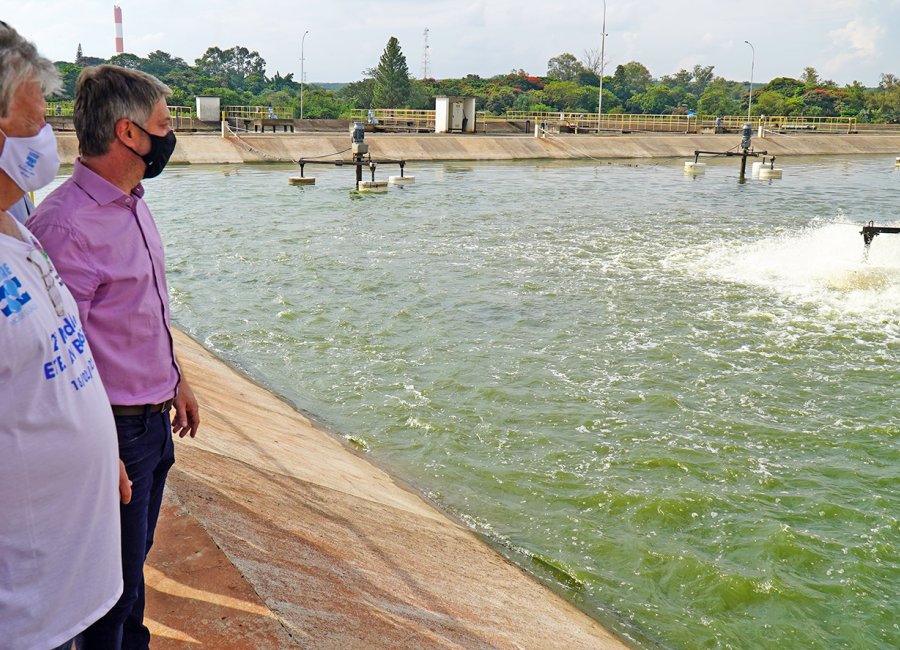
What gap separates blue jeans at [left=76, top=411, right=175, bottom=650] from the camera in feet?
8.38

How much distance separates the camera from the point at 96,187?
2666mm

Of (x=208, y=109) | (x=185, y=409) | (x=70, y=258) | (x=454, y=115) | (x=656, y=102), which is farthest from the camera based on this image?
(x=656, y=102)

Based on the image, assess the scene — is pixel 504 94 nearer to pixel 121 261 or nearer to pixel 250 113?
pixel 250 113

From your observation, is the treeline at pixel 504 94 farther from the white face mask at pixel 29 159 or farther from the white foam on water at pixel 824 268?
the white face mask at pixel 29 159

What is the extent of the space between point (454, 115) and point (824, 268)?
3304 centimetres

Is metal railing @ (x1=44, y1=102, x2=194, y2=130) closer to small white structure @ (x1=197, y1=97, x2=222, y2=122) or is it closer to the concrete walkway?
small white structure @ (x1=197, y1=97, x2=222, y2=122)

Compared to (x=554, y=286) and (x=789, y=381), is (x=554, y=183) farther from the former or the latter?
(x=789, y=381)

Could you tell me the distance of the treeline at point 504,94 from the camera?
261 feet

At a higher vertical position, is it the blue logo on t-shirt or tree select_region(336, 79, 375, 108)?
tree select_region(336, 79, 375, 108)

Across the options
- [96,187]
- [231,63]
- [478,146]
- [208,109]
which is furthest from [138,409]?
[231,63]

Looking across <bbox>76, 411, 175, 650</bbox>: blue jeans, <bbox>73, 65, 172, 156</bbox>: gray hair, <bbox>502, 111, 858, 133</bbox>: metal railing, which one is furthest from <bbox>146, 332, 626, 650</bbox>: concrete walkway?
<bbox>502, 111, 858, 133</bbox>: metal railing

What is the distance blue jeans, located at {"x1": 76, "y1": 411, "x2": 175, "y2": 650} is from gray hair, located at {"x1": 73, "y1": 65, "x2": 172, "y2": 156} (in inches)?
35.6

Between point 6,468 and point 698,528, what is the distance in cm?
568

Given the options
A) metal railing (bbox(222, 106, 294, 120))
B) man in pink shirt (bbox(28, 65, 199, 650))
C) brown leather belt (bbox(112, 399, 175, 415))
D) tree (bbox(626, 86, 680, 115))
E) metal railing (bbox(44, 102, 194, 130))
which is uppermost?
tree (bbox(626, 86, 680, 115))
